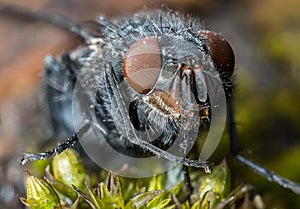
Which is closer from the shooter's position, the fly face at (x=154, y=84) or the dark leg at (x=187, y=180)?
the fly face at (x=154, y=84)

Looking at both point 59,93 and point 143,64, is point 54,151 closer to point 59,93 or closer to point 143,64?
point 143,64

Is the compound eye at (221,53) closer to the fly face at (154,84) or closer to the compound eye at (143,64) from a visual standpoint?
the fly face at (154,84)

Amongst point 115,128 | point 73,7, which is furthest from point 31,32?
point 115,128

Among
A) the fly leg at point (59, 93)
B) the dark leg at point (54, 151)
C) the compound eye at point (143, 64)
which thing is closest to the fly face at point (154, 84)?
the compound eye at point (143, 64)

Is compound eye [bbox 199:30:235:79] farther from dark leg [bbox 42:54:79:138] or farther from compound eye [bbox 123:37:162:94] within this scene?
dark leg [bbox 42:54:79:138]

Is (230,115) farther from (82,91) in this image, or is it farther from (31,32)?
(31,32)

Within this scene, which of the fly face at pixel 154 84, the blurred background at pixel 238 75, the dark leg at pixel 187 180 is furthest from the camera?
the blurred background at pixel 238 75

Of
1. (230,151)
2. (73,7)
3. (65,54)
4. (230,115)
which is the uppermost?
(73,7)
